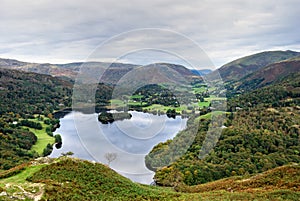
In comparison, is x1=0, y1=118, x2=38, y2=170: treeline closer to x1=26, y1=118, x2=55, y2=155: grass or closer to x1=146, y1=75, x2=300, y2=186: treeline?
x1=26, y1=118, x2=55, y2=155: grass

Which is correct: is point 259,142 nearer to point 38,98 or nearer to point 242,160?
point 242,160

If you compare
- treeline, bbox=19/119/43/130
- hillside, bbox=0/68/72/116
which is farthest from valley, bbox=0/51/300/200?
hillside, bbox=0/68/72/116

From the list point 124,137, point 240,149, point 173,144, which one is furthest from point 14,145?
point 124,137

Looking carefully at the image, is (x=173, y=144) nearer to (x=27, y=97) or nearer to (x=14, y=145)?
(x=14, y=145)

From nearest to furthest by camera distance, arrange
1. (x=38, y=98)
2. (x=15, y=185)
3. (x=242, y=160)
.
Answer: (x=15, y=185) < (x=242, y=160) < (x=38, y=98)

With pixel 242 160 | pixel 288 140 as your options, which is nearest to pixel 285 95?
pixel 288 140

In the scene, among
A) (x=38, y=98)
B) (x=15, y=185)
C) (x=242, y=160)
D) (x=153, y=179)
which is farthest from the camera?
(x=38, y=98)
